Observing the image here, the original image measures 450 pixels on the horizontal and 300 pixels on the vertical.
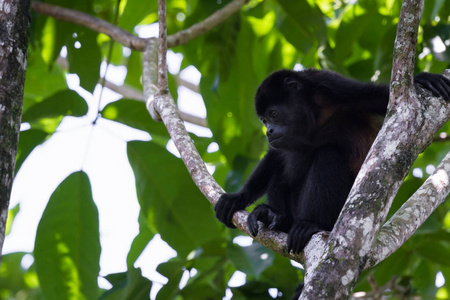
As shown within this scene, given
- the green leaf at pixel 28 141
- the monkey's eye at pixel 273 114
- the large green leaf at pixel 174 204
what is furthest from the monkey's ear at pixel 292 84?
the green leaf at pixel 28 141

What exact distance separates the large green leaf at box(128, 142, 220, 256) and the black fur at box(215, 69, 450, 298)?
0.40 metres

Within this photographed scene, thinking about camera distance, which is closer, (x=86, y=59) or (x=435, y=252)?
(x=435, y=252)

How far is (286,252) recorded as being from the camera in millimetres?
2592

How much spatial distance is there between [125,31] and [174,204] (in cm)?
133

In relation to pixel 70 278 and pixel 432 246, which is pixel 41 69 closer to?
pixel 70 278

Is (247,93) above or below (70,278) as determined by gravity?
above

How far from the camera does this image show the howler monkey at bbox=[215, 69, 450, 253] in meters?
3.35

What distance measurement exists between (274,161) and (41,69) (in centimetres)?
264

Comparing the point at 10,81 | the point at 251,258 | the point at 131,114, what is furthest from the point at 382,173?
the point at 131,114

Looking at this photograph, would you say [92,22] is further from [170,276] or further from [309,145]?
[170,276]

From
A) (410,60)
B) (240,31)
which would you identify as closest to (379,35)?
(240,31)

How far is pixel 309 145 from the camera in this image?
12.5 ft

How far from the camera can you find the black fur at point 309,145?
11.0 ft

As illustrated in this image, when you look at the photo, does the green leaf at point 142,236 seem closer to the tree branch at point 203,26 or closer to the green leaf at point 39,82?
the tree branch at point 203,26
